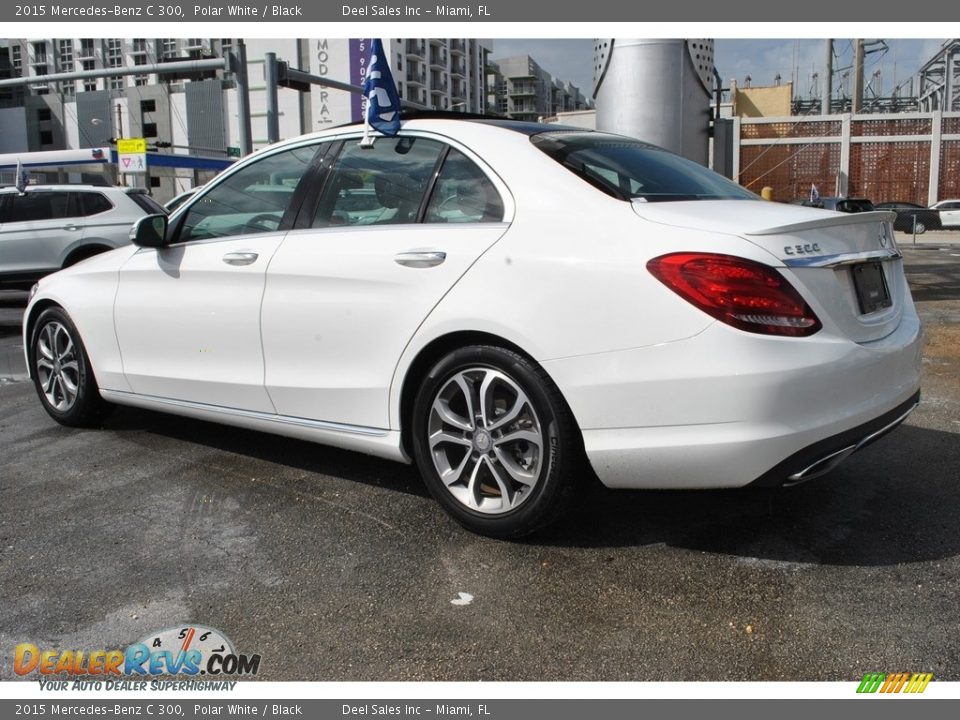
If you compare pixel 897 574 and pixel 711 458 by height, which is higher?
pixel 711 458

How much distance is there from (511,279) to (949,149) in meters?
36.7

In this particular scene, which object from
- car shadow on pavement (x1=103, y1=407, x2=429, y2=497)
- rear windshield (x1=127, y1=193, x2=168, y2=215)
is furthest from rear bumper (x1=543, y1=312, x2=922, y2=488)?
rear windshield (x1=127, y1=193, x2=168, y2=215)

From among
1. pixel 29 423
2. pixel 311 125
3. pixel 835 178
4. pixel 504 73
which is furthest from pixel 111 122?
pixel 29 423

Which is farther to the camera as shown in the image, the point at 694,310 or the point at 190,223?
the point at 190,223

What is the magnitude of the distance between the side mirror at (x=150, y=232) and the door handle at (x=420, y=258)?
1576 mm

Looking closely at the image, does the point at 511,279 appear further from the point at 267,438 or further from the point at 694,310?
the point at 267,438

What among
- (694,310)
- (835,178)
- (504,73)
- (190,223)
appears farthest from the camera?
(504,73)

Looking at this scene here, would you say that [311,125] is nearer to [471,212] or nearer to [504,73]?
[504,73]

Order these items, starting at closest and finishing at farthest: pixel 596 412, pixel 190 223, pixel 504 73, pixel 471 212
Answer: pixel 596 412 < pixel 471 212 < pixel 190 223 < pixel 504 73

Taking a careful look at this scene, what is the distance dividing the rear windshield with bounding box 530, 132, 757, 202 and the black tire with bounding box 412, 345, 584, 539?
76 centimetres

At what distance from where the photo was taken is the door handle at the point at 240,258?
3900 mm

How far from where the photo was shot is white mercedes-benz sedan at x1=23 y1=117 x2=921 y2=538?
2.75m

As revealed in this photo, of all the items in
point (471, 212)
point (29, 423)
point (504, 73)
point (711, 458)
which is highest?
point (504, 73)

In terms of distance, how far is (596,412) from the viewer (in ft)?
9.54
